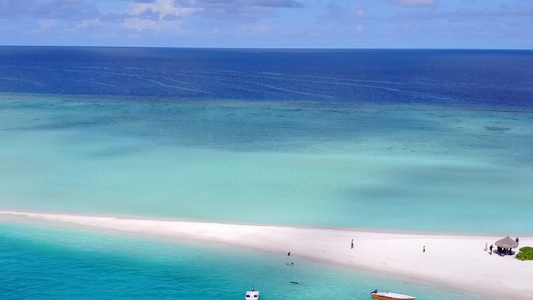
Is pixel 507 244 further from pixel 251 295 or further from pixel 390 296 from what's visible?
pixel 251 295

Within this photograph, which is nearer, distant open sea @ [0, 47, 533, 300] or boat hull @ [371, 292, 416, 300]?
boat hull @ [371, 292, 416, 300]

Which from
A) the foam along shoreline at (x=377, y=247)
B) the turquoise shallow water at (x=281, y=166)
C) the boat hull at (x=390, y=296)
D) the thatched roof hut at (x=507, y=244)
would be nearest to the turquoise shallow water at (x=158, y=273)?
the boat hull at (x=390, y=296)

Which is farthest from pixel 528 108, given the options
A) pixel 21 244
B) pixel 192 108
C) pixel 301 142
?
pixel 21 244

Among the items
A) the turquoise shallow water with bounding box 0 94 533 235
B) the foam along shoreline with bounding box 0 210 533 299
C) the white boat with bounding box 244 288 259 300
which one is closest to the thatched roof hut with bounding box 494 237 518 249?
the foam along shoreline with bounding box 0 210 533 299

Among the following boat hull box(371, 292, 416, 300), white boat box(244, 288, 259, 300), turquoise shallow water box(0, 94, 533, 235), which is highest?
Answer: turquoise shallow water box(0, 94, 533, 235)

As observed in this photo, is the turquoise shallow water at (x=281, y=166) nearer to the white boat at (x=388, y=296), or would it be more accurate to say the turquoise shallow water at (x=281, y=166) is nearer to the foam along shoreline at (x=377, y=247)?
the foam along shoreline at (x=377, y=247)

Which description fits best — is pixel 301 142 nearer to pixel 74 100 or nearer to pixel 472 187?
pixel 472 187

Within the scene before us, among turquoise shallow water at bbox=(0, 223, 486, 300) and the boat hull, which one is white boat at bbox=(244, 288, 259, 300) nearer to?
turquoise shallow water at bbox=(0, 223, 486, 300)
